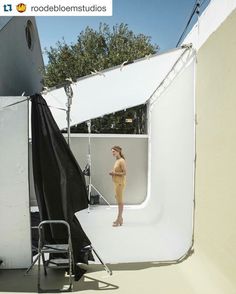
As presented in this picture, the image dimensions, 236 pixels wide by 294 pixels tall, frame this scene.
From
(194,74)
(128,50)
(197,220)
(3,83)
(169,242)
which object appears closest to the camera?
(197,220)

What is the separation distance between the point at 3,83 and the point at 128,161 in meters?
4.12

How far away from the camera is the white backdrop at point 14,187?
16.2 ft

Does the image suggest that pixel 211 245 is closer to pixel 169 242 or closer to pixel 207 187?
pixel 207 187

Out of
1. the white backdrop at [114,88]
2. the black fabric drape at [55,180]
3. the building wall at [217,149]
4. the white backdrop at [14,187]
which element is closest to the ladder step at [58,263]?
the black fabric drape at [55,180]

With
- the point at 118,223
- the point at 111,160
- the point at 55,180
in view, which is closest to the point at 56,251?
the point at 55,180

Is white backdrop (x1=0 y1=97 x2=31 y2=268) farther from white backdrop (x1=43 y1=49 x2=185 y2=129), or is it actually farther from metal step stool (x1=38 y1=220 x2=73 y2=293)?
white backdrop (x1=43 y1=49 x2=185 y2=129)

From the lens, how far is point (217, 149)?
13.0ft

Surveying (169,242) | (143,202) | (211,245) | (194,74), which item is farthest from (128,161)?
(211,245)

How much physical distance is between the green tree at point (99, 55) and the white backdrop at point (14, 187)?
10.9 meters

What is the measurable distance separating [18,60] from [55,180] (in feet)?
27.4

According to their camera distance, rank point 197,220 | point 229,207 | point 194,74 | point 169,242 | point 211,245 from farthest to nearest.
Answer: point 169,242, point 194,74, point 197,220, point 211,245, point 229,207

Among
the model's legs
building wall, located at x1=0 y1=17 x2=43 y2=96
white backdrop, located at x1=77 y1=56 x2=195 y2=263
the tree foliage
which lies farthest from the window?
the model's legs

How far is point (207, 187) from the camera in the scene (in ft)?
14.3

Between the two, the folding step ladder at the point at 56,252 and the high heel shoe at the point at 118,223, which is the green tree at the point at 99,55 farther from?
the folding step ladder at the point at 56,252
